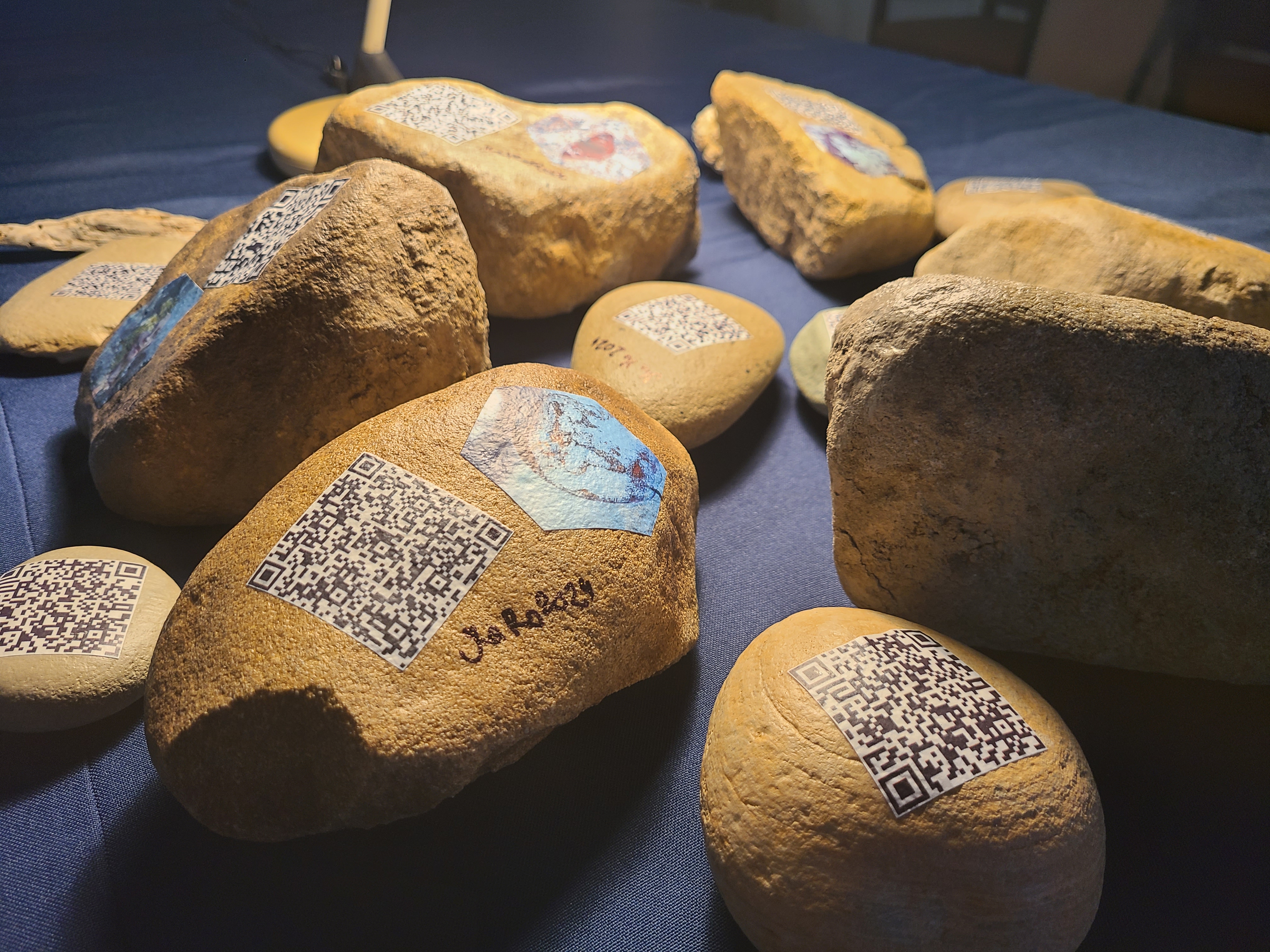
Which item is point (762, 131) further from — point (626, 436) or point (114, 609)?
point (114, 609)

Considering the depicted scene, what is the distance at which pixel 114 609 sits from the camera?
1.14 m

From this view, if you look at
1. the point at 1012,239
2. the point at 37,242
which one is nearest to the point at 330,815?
the point at 1012,239

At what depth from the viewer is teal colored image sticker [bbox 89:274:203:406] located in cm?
136

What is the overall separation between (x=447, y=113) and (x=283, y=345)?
3.07 feet

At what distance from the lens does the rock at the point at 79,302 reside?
1722 mm

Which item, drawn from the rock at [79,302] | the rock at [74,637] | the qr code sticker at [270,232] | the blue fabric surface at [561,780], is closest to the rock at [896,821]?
the blue fabric surface at [561,780]

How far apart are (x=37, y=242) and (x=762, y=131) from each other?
77.8 inches

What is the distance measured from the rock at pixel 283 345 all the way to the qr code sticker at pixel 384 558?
11.8 inches

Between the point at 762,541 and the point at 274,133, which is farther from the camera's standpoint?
the point at 274,133

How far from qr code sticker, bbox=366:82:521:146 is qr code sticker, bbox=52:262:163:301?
2.13 ft

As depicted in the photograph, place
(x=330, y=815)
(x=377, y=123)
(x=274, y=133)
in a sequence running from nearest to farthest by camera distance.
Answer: (x=330, y=815), (x=377, y=123), (x=274, y=133)

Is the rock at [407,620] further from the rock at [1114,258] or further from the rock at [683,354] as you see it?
the rock at [1114,258]

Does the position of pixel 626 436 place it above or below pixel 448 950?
above
